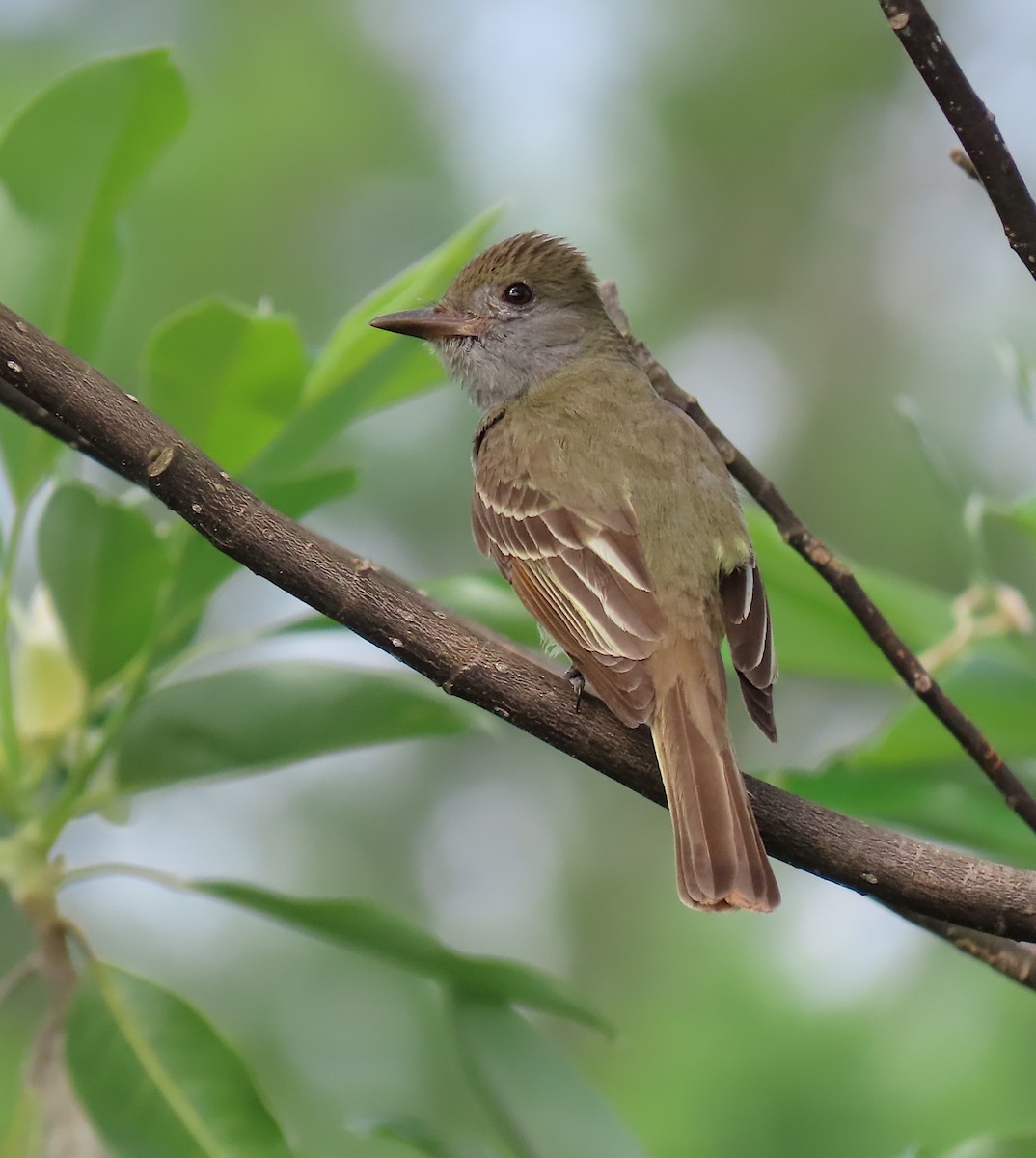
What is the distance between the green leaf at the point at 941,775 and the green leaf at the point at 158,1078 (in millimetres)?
1005

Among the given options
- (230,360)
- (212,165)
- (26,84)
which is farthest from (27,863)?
(212,165)

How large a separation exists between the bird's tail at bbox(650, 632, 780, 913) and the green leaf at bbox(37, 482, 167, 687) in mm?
819

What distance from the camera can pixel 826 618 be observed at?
9.18ft

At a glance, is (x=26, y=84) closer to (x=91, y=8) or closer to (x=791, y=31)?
(x=91, y=8)

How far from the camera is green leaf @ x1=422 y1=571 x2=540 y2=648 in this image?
2.76 m

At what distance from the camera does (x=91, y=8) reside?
22.3 ft

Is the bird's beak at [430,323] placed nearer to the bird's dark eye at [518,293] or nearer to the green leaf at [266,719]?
the bird's dark eye at [518,293]

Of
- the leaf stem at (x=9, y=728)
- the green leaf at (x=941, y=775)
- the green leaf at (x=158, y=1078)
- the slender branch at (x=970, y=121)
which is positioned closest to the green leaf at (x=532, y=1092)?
the green leaf at (x=158, y=1078)

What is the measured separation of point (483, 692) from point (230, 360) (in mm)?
827

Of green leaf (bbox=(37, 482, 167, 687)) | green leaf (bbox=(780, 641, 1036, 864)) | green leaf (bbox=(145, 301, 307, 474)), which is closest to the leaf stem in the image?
green leaf (bbox=(37, 482, 167, 687))

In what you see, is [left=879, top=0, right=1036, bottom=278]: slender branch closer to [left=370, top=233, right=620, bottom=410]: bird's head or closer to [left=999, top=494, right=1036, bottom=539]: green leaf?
[left=999, top=494, right=1036, bottom=539]: green leaf

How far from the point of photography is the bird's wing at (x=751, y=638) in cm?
242

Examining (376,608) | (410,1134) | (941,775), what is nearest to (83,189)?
(376,608)

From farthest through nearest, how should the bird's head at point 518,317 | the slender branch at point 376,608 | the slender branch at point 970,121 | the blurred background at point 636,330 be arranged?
the blurred background at point 636,330 < the bird's head at point 518,317 < the slender branch at point 376,608 < the slender branch at point 970,121
